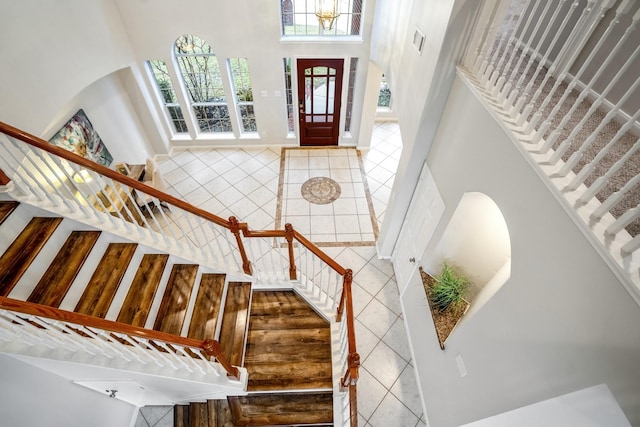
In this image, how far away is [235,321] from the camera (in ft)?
10.2

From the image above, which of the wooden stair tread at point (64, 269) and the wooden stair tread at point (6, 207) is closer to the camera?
the wooden stair tread at point (64, 269)

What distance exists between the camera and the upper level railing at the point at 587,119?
3.90ft

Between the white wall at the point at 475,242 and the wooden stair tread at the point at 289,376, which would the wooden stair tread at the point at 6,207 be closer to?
the wooden stair tread at the point at 289,376

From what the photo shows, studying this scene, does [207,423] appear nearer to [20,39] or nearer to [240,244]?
[240,244]

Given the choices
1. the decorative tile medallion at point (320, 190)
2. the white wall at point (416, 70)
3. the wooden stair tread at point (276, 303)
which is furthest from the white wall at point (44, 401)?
the decorative tile medallion at point (320, 190)

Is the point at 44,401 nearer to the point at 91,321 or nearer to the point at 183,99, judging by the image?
the point at 91,321

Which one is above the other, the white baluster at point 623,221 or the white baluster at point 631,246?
the white baluster at point 623,221

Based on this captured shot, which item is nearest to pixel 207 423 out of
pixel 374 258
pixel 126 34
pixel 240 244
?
pixel 240 244

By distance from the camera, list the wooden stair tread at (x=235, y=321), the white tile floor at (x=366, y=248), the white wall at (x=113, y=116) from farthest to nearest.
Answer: the white wall at (x=113, y=116) → the white tile floor at (x=366, y=248) → the wooden stair tread at (x=235, y=321)

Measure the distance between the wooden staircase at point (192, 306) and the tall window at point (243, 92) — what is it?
4.19 meters

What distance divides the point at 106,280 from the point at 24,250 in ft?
2.02

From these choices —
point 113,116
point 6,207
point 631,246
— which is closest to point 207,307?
point 6,207

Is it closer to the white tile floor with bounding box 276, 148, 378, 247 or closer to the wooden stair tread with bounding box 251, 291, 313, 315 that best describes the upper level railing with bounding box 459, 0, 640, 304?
the wooden stair tread with bounding box 251, 291, 313, 315

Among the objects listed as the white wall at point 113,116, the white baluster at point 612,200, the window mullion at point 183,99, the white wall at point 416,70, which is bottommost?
the white baluster at point 612,200
